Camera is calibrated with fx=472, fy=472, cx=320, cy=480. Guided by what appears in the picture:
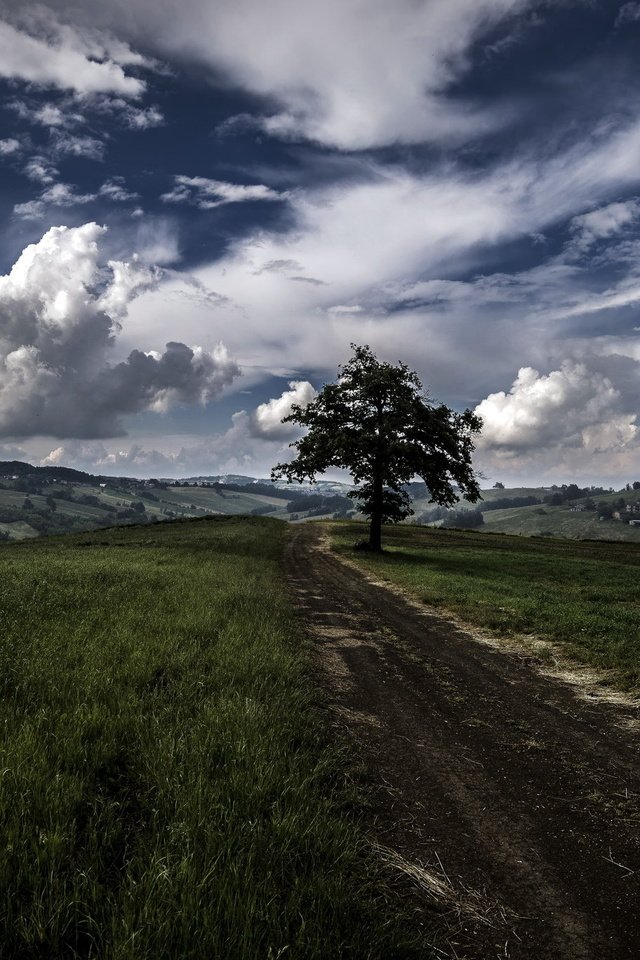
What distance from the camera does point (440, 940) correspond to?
3473 mm

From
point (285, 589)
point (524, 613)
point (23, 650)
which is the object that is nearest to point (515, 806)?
point (23, 650)

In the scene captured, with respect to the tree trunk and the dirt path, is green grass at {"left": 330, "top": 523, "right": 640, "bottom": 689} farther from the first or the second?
the tree trunk

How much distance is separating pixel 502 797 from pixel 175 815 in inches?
142

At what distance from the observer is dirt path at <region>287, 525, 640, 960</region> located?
3.70m

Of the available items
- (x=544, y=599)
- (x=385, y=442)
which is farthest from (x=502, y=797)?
(x=385, y=442)

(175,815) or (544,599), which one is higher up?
(175,815)

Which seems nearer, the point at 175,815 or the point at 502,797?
the point at 175,815

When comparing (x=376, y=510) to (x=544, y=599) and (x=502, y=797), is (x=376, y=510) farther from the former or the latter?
(x=502, y=797)

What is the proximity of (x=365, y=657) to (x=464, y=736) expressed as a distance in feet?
13.4

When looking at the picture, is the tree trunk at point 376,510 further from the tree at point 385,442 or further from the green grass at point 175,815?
the green grass at point 175,815

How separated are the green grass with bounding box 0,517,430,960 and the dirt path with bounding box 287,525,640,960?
1.85ft

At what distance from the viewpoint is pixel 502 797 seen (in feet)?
17.5

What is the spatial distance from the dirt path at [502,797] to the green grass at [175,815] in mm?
565

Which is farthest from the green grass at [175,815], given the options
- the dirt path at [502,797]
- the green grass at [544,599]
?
the green grass at [544,599]
